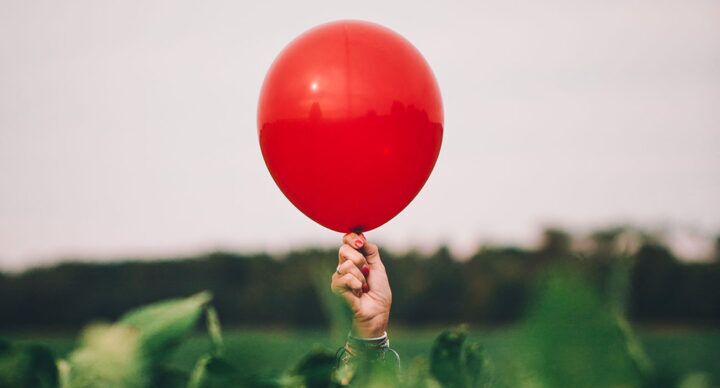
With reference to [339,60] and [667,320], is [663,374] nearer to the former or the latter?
[339,60]

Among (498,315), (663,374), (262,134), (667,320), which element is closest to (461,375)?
(663,374)

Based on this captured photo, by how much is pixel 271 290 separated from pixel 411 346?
4897 millimetres


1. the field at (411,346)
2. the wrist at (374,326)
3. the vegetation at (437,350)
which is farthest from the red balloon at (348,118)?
the field at (411,346)

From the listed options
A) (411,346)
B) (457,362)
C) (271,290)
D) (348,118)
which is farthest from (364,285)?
(271,290)

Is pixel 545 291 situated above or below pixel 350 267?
above

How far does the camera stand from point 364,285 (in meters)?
1.80

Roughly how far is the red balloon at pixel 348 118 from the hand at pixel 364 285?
12 centimetres

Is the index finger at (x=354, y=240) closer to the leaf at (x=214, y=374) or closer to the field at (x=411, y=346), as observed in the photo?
the field at (x=411, y=346)

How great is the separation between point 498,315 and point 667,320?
20.7 ft

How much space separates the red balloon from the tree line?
608 inches

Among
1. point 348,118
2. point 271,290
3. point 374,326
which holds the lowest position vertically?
point 271,290

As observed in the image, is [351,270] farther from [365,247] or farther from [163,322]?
[163,322]

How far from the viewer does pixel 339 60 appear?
183 centimetres

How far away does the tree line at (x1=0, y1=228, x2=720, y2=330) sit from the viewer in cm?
1859
